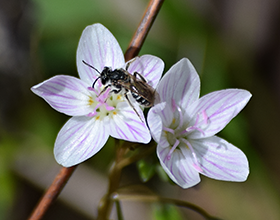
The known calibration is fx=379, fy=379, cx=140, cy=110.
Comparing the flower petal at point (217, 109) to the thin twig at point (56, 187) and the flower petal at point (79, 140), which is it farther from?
the thin twig at point (56, 187)

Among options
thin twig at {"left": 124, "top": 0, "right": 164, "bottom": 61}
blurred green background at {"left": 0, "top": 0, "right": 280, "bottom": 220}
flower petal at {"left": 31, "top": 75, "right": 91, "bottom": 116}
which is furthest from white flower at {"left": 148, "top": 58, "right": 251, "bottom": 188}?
blurred green background at {"left": 0, "top": 0, "right": 280, "bottom": 220}

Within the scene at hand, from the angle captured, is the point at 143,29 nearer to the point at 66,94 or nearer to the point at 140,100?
the point at 140,100

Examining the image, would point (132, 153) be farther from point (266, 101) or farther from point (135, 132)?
point (266, 101)

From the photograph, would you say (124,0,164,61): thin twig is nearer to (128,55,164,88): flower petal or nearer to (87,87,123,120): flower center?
(128,55,164,88): flower petal

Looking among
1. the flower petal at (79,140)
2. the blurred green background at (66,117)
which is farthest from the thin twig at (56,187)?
the blurred green background at (66,117)

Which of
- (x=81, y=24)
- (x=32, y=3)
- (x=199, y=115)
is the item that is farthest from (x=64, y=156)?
(x=32, y=3)
